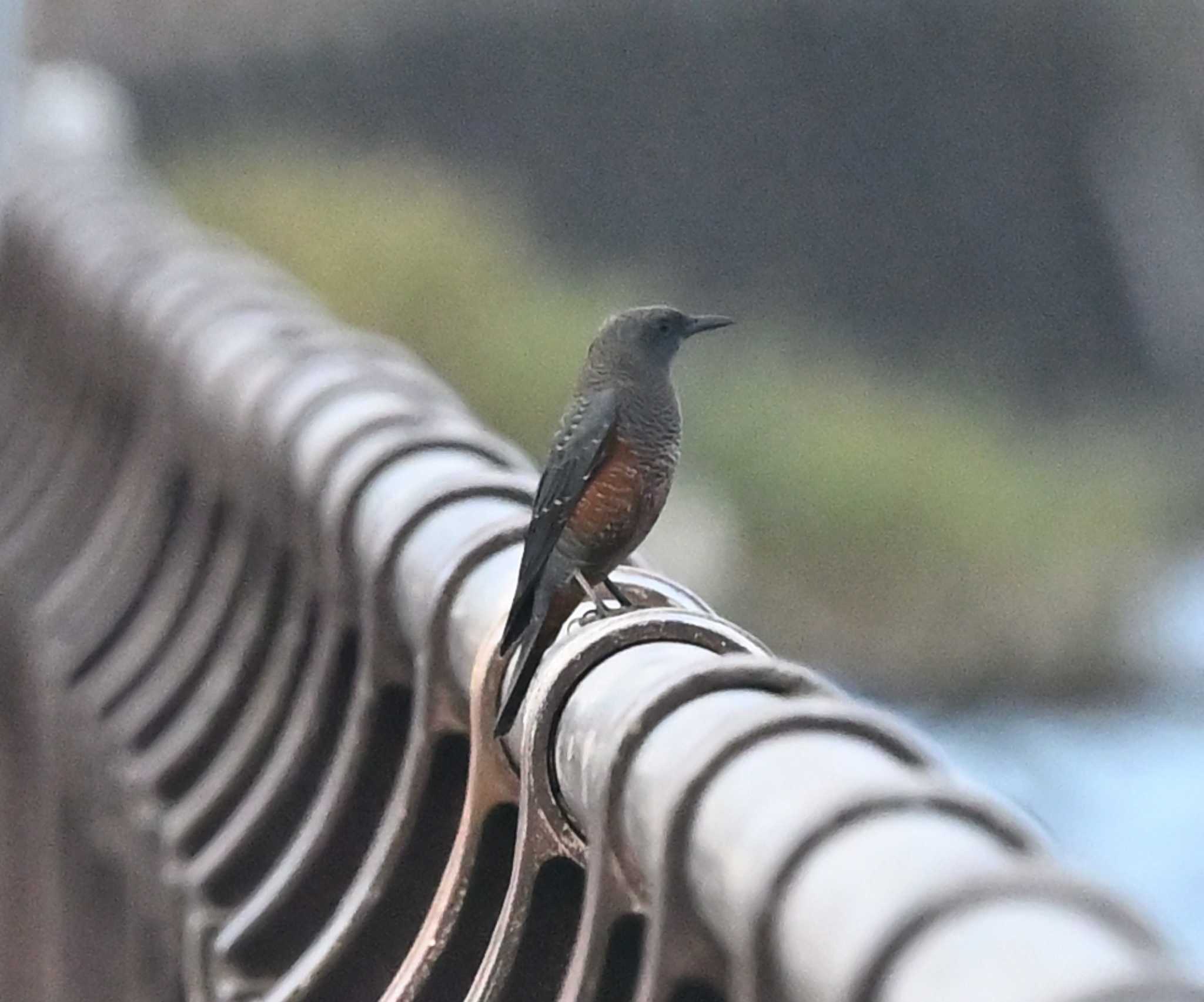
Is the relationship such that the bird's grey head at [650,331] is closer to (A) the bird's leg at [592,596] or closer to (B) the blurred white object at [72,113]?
(A) the bird's leg at [592,596]

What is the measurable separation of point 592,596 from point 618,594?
3cm

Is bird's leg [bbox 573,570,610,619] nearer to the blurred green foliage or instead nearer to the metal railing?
the metal railing

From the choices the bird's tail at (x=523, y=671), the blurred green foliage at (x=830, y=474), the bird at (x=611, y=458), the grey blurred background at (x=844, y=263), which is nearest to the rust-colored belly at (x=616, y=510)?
the bird at (x=611, y=458)

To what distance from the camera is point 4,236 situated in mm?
3400

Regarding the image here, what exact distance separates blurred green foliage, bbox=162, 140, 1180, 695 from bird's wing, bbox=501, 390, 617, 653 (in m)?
3.98

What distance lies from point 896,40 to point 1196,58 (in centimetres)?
126

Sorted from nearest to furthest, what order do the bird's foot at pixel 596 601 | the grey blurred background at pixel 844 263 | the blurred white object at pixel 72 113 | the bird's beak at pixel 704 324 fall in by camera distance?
the bird's foot at pixel 596 601 → the bird's beak at pixel 704 324 → the blurred white object at pixel 72 113 → the grey blurred background at pixel 844 263

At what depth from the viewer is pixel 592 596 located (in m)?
0.99

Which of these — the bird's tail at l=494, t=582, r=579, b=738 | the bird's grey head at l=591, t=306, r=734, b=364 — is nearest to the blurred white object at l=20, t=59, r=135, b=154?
the bird's grey head at l=591, t=306, r=734, b=364

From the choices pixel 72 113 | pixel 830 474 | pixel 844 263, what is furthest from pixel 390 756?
pixel 844 263

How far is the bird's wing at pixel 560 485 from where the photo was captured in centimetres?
84

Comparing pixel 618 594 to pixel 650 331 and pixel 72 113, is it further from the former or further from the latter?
pixel 72 113

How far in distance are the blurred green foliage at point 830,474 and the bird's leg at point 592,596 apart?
13.8 feet

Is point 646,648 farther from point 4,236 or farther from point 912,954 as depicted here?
point 4,236
